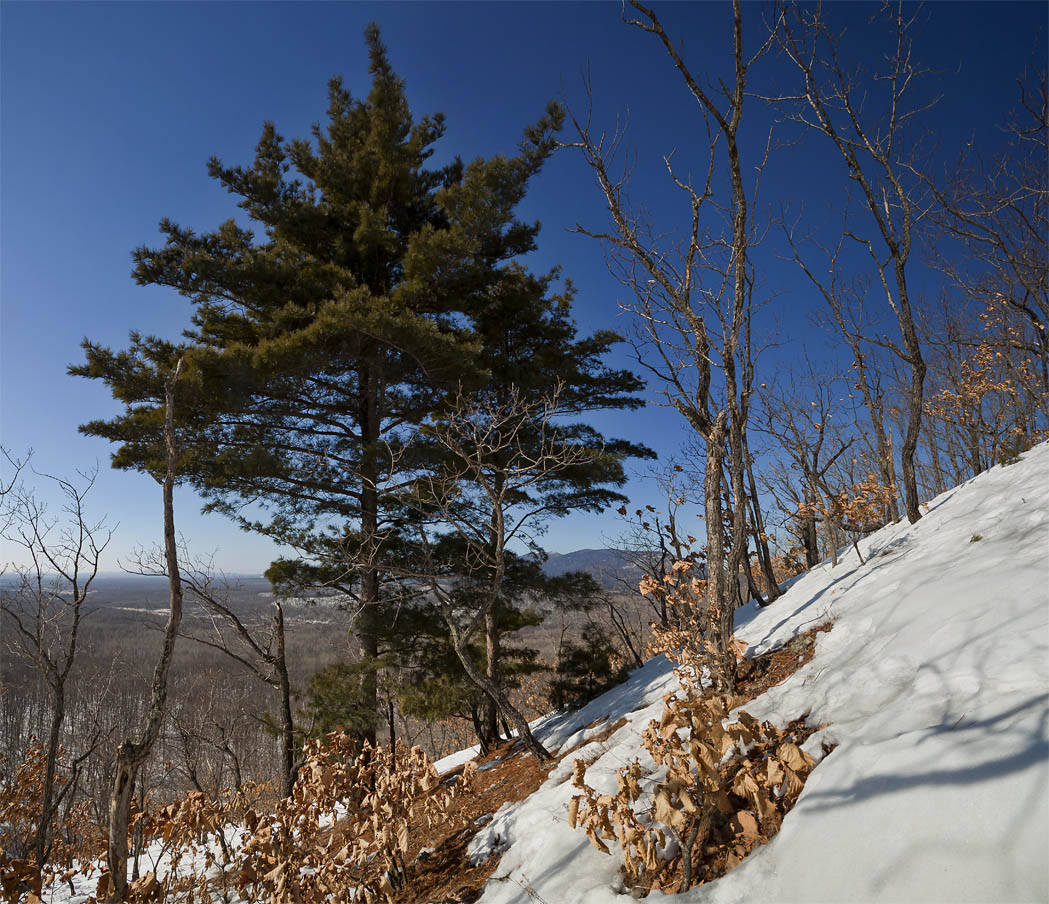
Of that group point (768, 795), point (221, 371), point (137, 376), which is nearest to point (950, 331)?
point (768, 795)

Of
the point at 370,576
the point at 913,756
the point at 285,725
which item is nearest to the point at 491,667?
the point at 370,576

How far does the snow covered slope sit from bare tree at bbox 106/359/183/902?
2372 millimetres

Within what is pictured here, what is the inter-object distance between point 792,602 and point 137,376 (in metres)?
9.24

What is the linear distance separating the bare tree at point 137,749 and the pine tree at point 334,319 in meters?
2.86

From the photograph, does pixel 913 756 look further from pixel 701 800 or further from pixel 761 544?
pixel 761 544

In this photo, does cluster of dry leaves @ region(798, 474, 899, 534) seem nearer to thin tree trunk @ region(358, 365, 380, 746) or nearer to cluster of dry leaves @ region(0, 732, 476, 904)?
cluster of dry leaves @ region(0, 732, 476, 904)

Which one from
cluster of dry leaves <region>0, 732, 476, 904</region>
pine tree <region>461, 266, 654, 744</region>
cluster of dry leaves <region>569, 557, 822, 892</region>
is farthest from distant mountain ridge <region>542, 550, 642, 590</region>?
cluster of dry leaves <region>569, 557, 822, 892</region>

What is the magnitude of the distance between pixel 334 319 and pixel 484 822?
19.5ft

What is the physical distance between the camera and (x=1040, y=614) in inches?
96.1

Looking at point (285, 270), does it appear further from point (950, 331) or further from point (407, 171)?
point (950, 331)

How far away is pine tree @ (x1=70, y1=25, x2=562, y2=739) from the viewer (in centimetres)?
732

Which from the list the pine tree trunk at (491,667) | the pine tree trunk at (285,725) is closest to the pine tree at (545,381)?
the pine tree trunk at (491,667)

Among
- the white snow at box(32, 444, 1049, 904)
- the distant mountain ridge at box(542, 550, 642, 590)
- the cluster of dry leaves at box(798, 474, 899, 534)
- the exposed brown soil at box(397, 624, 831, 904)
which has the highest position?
the cluster of dry leaves at box(798, 474, 899, 534)

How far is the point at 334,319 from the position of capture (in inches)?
271
